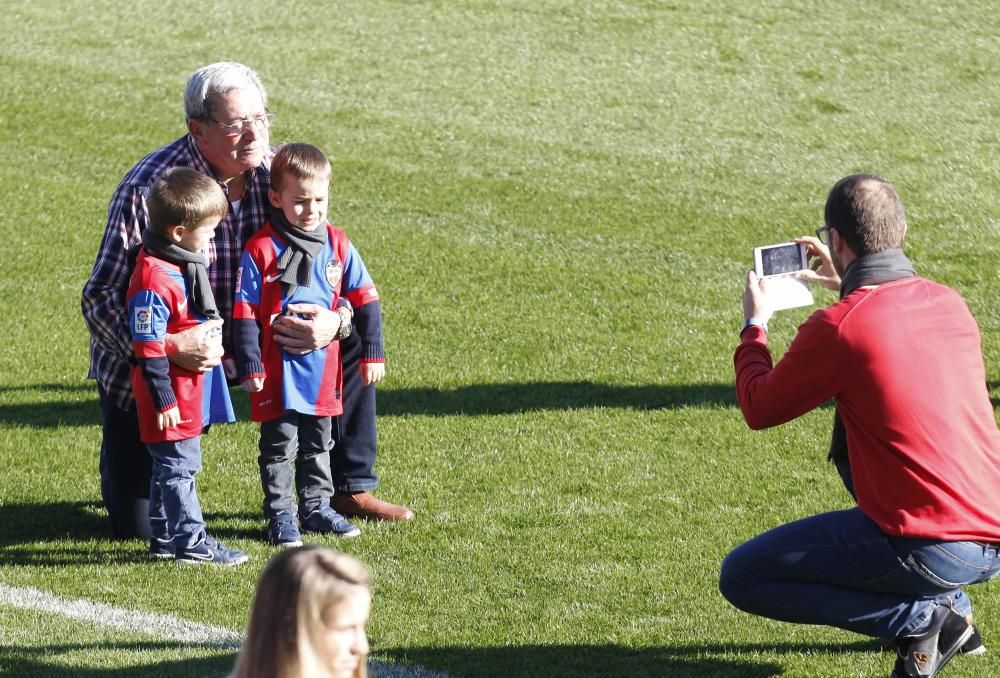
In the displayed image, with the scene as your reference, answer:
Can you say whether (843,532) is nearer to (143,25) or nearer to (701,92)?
(701,92)

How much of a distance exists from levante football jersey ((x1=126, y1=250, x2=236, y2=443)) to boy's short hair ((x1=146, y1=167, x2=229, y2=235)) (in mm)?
193

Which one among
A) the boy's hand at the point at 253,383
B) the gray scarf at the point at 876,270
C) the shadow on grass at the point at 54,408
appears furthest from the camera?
the shadow on grass at the point at 54,408

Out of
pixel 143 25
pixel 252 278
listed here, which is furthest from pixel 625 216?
pixel 143 25

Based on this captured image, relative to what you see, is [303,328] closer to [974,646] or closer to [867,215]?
[867,215]

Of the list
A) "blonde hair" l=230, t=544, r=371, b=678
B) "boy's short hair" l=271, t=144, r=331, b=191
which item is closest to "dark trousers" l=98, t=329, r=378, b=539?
"boy's short hair" l=271, t=144, r=331, b=191

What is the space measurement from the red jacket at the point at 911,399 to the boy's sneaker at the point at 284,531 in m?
2.52

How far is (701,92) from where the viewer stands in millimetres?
15477

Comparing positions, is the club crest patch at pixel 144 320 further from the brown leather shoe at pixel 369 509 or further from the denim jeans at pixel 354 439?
the brown leather shoe at pixel 369 509

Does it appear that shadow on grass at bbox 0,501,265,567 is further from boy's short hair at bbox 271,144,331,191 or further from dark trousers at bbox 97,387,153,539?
boy's short hair at bbox 271,144,331,191

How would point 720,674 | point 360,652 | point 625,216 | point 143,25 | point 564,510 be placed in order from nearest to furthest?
point 360,652
point 720,674
point 564,510
point 625,216
point 143,25

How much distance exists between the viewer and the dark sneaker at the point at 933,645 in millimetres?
4418

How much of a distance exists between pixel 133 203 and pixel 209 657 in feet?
6.12

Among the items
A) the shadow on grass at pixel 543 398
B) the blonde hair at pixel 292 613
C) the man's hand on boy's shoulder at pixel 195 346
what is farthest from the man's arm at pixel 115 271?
the blonde hair at pixel 292 613

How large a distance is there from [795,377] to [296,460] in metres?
2.65
